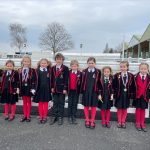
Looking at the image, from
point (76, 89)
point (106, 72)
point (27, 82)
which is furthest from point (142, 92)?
point (27, 82)

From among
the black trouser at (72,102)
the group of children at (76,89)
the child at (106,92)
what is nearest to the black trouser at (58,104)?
the group of children at (76,89)

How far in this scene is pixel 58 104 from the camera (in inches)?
241

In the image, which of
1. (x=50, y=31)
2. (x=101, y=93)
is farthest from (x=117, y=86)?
(x=50, y=31)

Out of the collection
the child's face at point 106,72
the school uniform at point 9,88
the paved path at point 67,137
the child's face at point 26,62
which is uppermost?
the child's face at point 26,62

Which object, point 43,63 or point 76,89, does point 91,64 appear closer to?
point 76,89

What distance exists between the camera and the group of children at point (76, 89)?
584 centimetres

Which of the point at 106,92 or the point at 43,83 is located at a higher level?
the point at 43,83

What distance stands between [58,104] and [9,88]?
47.8 inches

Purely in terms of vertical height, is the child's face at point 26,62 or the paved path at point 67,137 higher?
the child's face at point 26,62

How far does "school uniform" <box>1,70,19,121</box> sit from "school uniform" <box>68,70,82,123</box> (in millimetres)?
1281

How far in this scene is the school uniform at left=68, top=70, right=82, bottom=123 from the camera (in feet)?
19.6

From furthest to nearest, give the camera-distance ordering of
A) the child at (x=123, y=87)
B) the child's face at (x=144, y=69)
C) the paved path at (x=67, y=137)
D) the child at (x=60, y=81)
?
the child at (x=60, y=81), the child at (x=123, y=87), the child's face at (x=144, y=69), the paved path at (x=67, y=137)

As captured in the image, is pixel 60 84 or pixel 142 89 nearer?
pixel 142 89

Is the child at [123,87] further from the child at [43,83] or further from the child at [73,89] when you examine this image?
the child at [43,83]
